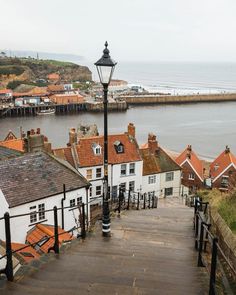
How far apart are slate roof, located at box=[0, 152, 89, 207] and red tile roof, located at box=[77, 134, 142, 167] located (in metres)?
6.46

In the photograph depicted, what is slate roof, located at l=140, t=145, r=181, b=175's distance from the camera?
30.4m

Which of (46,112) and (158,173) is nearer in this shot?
(158,173)

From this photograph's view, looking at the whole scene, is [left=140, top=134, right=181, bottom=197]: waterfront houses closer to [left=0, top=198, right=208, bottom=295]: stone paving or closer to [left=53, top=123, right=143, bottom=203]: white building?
[left=53, top=123, right=143, bottom=203]: white building

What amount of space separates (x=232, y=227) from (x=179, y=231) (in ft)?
5.00

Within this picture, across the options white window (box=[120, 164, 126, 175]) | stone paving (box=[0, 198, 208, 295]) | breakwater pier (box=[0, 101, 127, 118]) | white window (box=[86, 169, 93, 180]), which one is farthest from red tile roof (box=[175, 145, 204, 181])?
breakwater pier (box=[0, 101, 127, 118])

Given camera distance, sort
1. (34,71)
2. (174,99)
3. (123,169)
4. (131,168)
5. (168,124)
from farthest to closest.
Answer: (34,71) → (174,99) → (168,124) → (131,168) → (123,169)

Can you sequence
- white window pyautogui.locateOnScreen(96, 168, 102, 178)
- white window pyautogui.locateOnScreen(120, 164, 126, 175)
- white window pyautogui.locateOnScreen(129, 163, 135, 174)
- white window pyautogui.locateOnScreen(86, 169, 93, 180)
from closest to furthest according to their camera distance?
1. white window pyautogui.locateOnScreen(86, 169, 93, 180)
2. white window pyautogui.locateOnScreen(96, 168, 102, 178)
3. white window pyautogui.locateOnScreen(120, 164, 126, 175)
4. white window pyautogui.locateOnScreen(129, 163, 135, 174)

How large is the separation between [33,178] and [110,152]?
32.5 ft

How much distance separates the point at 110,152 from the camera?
28.5 m

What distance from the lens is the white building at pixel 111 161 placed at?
27.7 metres

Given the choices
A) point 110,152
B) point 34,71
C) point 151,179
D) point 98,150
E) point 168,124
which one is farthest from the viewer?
point 34,71

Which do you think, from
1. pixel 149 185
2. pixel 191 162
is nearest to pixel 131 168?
pixel 149 185

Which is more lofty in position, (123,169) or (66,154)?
(66,154)

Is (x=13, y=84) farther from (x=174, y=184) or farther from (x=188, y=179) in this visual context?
(x=174, y=184)
